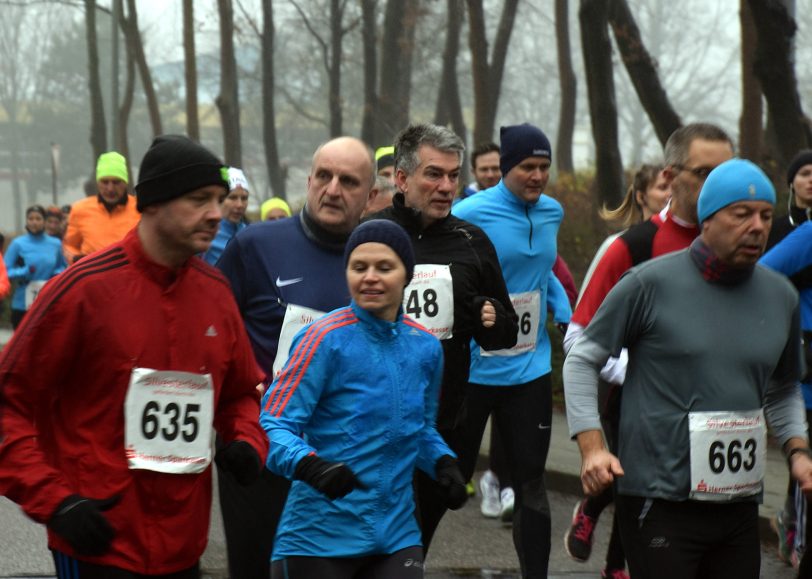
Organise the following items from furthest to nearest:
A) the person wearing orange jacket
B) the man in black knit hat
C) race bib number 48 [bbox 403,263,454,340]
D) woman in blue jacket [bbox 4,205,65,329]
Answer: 1. woman in blue jacket [bbox 4,205,65,329]
2. the person wearing orange jacket
3. race bib number 48 [bbox 403,263,454,340]
4. the man in black knit hat

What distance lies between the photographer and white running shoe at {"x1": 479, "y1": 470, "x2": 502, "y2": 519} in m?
8.64

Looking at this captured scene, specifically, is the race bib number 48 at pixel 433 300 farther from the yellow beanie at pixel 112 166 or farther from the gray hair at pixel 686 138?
the yellow beanie at pixel 112 166

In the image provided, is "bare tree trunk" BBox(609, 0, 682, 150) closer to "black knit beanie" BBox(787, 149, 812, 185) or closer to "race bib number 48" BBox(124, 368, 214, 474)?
"black knit beanie" BBox(787, 149, 812, 185)

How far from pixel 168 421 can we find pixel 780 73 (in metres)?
9.70

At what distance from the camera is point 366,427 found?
171 inches

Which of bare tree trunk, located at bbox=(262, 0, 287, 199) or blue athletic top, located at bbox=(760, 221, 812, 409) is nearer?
blue athletic top, located at bbox=(760, 221, 812, 409)

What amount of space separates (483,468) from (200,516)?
681 cm

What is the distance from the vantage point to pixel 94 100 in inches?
1256

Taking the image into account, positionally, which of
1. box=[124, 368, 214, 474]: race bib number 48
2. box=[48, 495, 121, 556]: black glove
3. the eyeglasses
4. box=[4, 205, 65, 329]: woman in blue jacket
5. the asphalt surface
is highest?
the eyeglasses

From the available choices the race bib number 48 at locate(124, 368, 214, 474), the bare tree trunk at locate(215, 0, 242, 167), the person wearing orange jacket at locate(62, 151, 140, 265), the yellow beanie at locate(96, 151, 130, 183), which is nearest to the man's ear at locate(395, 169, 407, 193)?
the race bib number 48 at locate(124, 368, 214, 474)

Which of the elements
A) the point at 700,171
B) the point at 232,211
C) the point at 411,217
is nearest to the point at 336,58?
the point at 232,211

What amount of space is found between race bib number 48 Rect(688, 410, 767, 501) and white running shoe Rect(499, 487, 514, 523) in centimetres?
411

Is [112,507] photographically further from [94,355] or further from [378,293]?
[378,293]

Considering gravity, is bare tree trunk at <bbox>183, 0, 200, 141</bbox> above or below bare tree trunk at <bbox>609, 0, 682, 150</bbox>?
above
